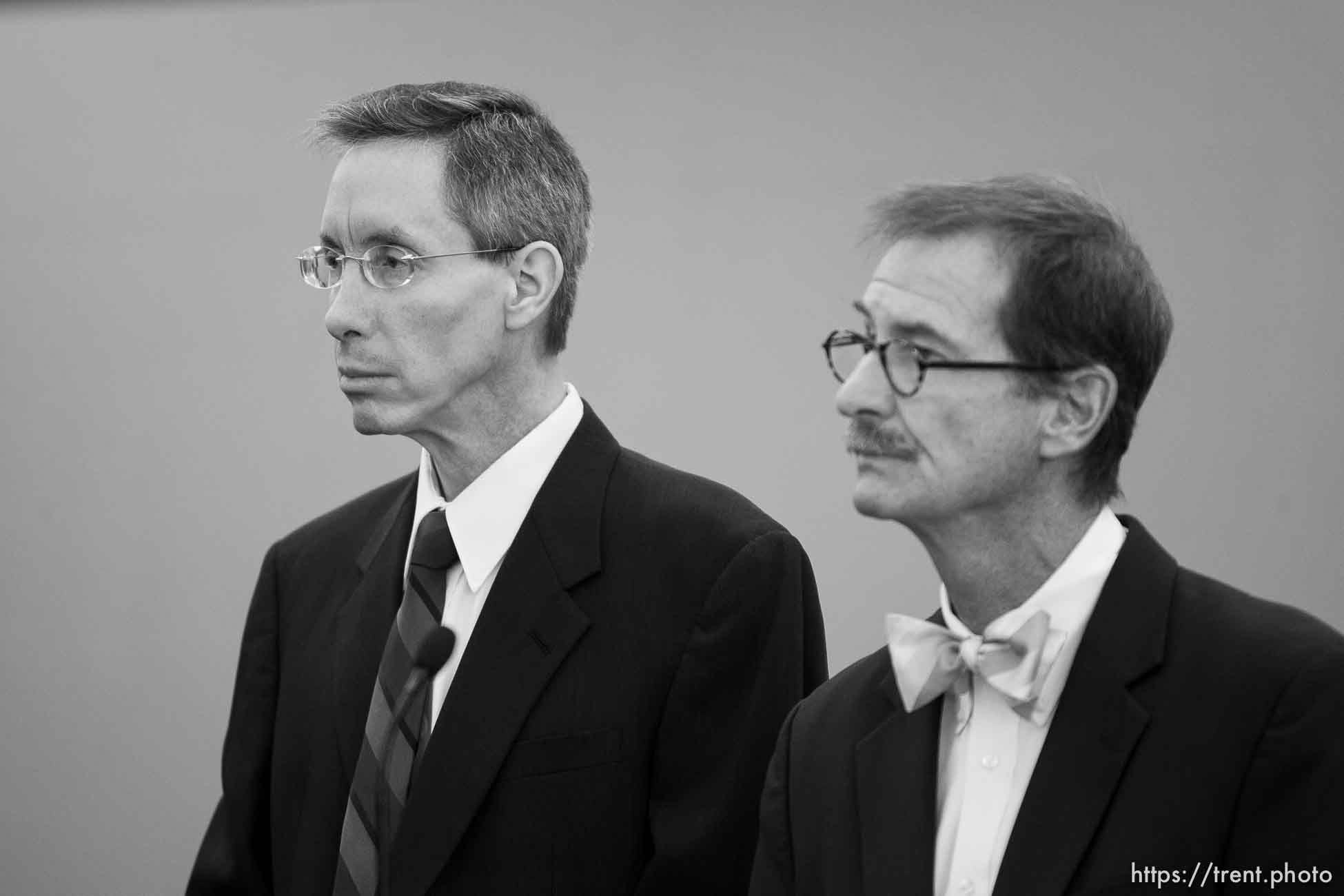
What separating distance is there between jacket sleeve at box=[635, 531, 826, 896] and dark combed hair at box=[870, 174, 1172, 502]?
0.52 m

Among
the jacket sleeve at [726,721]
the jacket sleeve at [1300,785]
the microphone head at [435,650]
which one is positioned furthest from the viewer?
the microphone head at [435,650]

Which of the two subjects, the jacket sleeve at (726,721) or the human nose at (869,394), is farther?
the jacket sleeve at (726,721)

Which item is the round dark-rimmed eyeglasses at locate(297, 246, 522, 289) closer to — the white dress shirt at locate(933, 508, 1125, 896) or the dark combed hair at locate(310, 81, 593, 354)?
the dark combed hair at locate(310, 81, 593, 354)

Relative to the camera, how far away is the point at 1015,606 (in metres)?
1.97

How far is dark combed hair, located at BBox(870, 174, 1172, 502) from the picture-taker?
1.93 m

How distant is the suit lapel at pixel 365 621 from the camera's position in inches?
96.0

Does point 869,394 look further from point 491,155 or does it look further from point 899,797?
point 491,155

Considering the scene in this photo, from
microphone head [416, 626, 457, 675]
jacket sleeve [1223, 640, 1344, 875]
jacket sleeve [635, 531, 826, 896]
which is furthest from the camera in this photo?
microphone head [416, 626, 457, 675]

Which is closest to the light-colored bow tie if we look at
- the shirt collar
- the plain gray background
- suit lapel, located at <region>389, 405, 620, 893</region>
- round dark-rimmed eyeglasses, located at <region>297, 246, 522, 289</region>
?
suit lapel, located at <region>389, 405, 620, 893</region>

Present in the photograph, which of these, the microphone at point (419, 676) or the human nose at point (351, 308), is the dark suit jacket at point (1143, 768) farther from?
the human nose at point (351, 308)

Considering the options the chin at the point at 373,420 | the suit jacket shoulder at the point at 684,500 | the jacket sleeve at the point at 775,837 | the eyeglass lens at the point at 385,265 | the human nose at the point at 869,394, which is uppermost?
the eyeglass lens at the point at 385,265

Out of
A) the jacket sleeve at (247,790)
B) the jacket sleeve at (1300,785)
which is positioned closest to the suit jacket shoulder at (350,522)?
the jacket sleeve at (247,790)

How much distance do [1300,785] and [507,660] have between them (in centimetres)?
109

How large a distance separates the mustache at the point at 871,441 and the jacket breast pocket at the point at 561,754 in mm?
581
